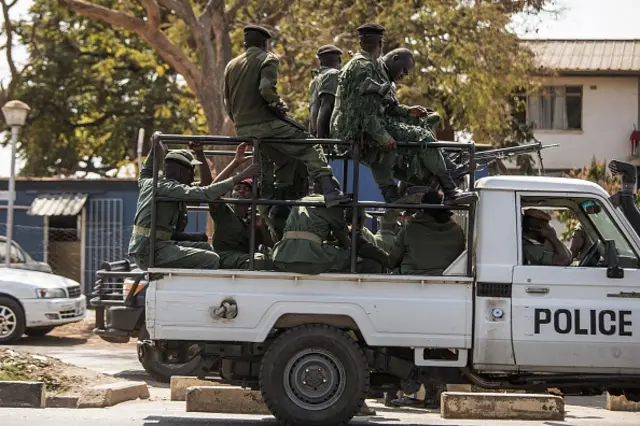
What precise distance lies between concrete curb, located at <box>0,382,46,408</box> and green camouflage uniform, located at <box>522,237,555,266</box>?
4.46 meters

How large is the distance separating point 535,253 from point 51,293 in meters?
10.1

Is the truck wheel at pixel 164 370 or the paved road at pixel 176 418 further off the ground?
the truck wheel at pixel 164 370

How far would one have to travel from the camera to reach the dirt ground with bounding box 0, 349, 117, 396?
10.6 m

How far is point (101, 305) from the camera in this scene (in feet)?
45.4

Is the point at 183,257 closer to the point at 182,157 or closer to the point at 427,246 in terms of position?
the point at 182,157

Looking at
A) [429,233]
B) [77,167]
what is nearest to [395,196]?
[429,233]

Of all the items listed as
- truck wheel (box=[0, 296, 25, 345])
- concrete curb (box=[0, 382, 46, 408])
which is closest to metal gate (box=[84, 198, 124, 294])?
truck wheel (box=[0, 296, 25, 345])

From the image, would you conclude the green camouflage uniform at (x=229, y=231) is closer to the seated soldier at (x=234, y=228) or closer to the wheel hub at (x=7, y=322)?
the seated soldier at (x=234, y=228)

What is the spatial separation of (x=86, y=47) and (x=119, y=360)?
816 inches

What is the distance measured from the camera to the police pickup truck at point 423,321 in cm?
830

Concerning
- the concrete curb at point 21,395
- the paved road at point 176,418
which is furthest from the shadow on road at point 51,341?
the concrete curb at point 21,395

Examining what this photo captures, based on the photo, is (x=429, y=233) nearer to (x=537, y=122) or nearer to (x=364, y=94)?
(x=364, y=94)

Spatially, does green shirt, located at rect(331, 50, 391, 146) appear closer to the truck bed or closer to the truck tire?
the truck bed

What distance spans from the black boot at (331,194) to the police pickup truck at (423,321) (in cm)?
55
